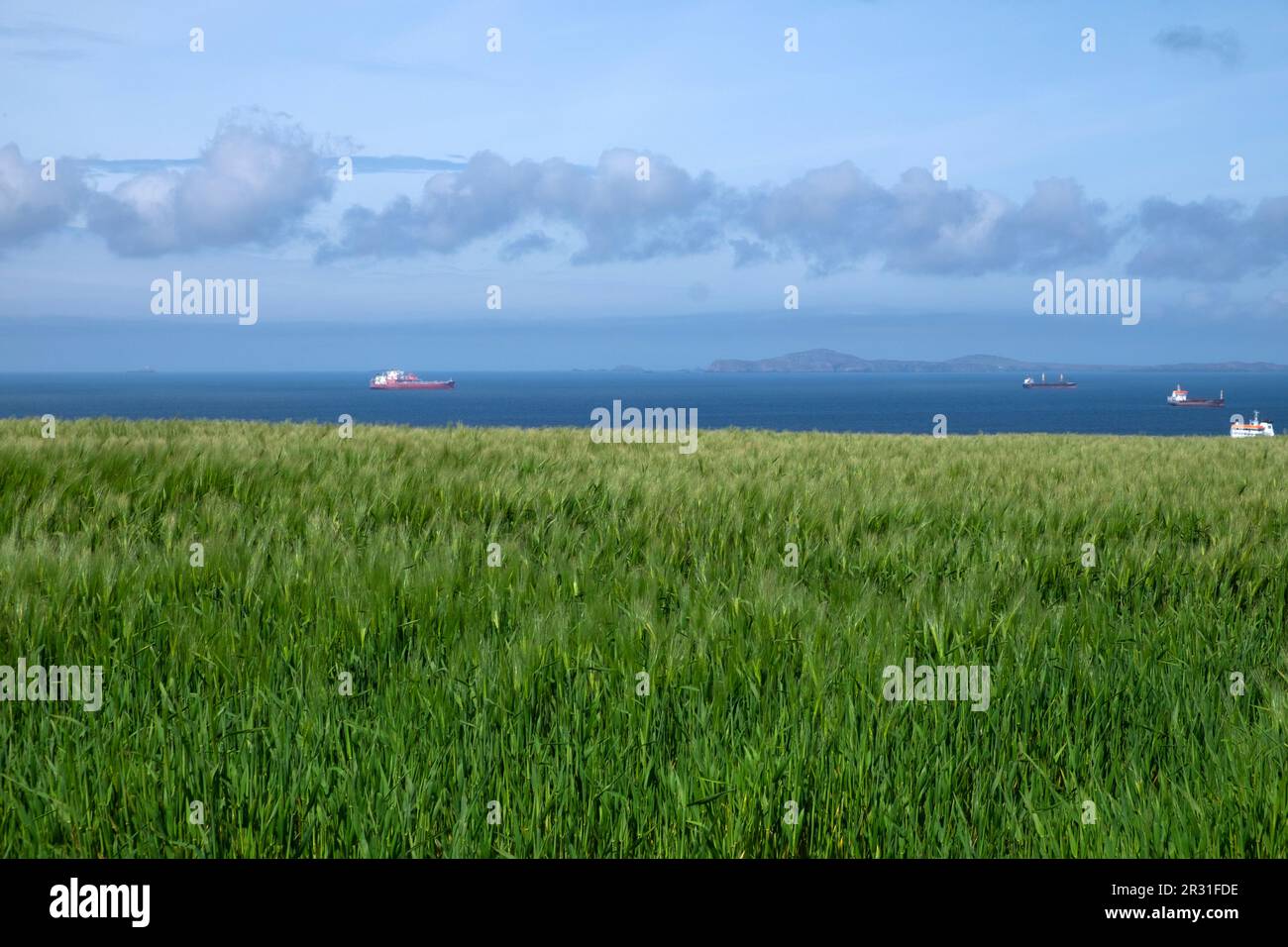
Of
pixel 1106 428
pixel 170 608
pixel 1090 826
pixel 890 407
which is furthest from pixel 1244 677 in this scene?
pixel 890 407

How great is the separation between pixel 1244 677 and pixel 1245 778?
1.31 metres

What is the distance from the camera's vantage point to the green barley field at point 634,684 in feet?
9.00

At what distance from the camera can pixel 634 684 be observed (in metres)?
3.45

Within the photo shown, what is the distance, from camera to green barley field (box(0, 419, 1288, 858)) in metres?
2.74

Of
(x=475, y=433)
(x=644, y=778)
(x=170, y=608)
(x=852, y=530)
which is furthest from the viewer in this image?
(x=475, y=433)

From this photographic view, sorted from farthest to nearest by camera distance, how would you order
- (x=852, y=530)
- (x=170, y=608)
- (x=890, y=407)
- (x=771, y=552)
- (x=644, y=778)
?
(x=890, y=407)
(x=852, y=530)
(x=771, y=552)
(x=170, y=608)
(x=644, y=778)

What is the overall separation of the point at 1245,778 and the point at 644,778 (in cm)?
185

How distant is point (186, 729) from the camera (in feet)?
10.2
